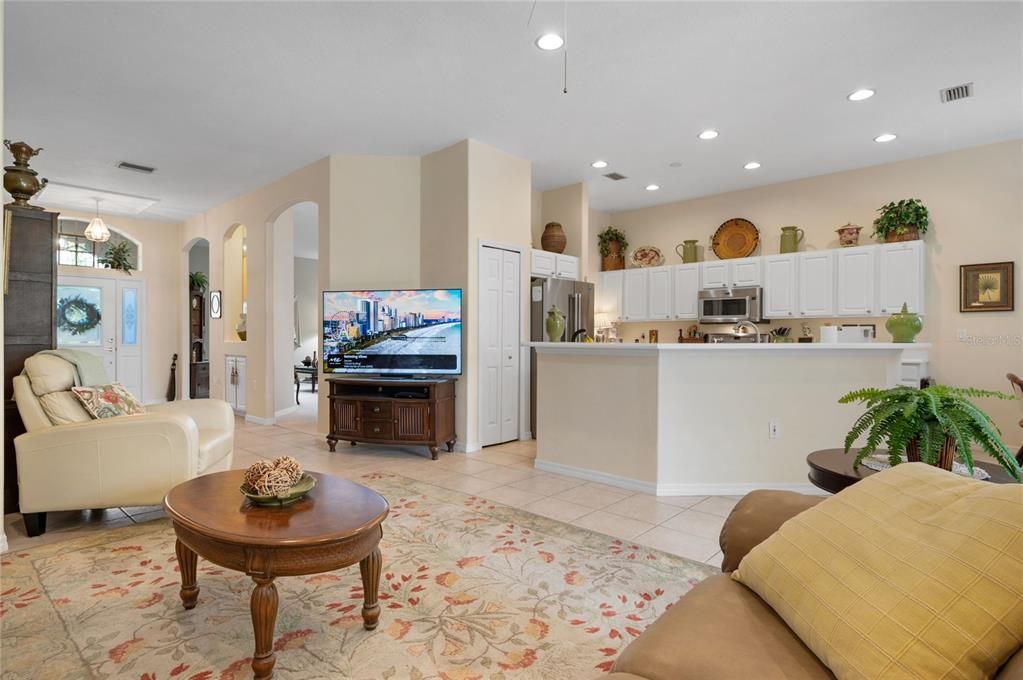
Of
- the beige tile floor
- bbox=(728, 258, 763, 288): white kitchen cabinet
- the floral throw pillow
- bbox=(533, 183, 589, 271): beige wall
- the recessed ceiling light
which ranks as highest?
the recessed ceiling light

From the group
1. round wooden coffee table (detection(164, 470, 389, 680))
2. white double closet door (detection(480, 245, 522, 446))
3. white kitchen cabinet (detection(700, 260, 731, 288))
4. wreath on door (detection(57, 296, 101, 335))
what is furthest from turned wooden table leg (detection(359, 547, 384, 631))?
wreath on door (detection(57, 296, 101, 335))

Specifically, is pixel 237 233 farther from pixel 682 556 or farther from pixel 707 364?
pixel 682 556

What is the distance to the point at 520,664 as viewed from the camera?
1804 mm

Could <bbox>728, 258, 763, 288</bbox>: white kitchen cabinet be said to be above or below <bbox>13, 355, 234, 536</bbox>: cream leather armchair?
above

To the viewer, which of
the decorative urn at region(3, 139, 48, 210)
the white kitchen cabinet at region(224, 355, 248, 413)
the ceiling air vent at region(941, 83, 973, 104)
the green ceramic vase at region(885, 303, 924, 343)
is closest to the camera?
the green ceramic vase at region(885, 303, 924, 343)

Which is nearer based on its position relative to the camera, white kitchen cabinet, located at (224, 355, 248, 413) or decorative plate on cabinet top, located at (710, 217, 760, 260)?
decorative plate on cabinet top, located at (710, 217, 760, 260)

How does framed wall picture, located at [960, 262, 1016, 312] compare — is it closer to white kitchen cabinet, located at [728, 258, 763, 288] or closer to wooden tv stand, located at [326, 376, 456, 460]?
white kitchen cabinet, located at [728, 258, 763, 288]

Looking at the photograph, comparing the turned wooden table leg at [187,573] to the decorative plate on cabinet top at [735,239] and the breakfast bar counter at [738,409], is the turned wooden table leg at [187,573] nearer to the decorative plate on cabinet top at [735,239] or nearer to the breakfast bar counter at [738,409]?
the breakfast bar counter at [738,409]

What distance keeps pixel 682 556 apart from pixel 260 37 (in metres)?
3.90

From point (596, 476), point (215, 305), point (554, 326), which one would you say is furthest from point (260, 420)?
point (596, 476)

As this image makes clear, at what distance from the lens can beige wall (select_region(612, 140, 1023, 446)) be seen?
5.04 m

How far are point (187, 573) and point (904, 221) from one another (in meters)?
6.53

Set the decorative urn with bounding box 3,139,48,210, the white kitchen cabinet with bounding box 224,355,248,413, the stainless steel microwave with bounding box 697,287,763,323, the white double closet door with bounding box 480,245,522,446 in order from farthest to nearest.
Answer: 1. the white kitchen cabinet with bounding box 224,355,248,413
2. the stainless steel microwave with bounding box 697,287,763,323
3. the white double closet door with bounding box 480,245,522,446
4. the decorative urn with bounding box 3,139,48,210

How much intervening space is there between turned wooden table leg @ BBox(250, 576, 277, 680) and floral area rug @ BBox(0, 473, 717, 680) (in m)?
0.08
